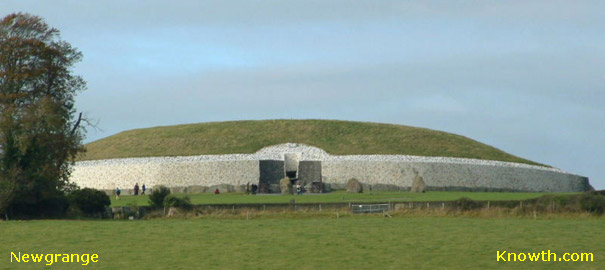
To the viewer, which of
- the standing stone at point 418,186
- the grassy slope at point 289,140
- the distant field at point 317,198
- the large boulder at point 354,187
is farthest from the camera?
the grassy slope at point 289,140

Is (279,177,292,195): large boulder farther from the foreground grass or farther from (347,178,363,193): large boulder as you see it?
the foreground grass

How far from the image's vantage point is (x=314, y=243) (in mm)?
22906

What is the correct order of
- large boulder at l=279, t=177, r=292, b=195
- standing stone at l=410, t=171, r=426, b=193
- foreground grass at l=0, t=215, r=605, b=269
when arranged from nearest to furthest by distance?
foreground grass at l=0, t=215, r=605, b=269, large boulder at l=279, t=177, r=292, b=195, standing stone at l=410, t=171, r=426, b=193

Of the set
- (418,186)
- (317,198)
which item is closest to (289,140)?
(418,186)

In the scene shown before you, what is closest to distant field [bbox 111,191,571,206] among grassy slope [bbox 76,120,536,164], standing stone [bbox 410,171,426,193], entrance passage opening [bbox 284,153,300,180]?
standing stone [bbox 410,171,426,193]

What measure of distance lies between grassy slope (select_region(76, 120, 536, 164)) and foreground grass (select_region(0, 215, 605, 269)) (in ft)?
150

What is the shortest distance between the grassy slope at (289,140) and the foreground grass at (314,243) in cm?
4577

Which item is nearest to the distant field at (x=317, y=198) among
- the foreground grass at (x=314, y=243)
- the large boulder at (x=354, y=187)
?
the large boulder at (x=354, y=187)

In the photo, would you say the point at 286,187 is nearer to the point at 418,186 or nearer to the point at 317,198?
the point at 317,198

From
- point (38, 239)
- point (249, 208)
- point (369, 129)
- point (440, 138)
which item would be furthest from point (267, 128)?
point (38, 239)

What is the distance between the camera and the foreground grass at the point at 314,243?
19.7 m

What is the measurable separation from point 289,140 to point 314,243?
178ft

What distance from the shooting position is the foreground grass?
19.7 m

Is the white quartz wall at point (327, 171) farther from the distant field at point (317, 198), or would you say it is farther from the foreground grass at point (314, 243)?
the foreground grass at point (314, 243)
